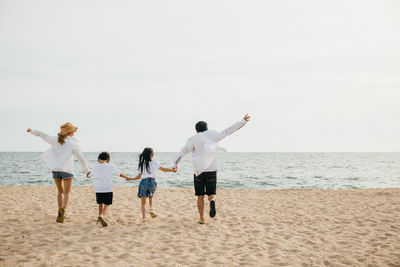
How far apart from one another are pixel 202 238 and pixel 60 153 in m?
3.76

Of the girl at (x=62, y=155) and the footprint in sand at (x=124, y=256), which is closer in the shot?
the footprint in sand at (x=124, y=256)

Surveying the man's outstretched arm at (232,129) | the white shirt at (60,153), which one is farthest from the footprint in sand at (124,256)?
the man's outstretched arm at (232,129)

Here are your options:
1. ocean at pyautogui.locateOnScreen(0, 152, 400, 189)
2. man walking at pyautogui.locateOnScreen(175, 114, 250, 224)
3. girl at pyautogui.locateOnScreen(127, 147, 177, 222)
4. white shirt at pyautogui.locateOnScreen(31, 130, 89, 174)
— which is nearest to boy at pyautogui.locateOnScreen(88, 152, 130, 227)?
white shirt at pyautogui.locateOnScreen(31, 130, 89, 174)

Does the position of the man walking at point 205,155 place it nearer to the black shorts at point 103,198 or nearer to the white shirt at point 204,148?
the white shirt at point 204,148

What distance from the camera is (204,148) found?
238 inches

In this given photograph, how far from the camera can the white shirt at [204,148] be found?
19.9 ft

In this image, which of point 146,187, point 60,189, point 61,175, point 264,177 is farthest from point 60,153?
point 264,177

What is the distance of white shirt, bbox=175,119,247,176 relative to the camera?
606 centimetres

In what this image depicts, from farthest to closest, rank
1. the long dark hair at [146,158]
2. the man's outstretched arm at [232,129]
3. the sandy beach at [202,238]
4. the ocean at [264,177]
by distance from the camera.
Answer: the ocean at [264,177]
the long dark hair at [146,158]
the man's outstretched arm at [232,129]
the sandy beach at [202,238]

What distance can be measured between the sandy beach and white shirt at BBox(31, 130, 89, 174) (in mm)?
1391

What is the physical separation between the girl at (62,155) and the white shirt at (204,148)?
2.52 meters

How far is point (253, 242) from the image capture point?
519 cm

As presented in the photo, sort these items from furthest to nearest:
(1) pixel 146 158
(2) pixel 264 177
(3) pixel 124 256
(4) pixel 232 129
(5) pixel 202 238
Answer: (2) pixel 264 177, (1) pixel 146 158, (4) pixel 232 129, (5) pixel 202 238, (3) pixel 124 256

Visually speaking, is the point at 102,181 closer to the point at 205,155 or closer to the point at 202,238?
the point at 205,155
